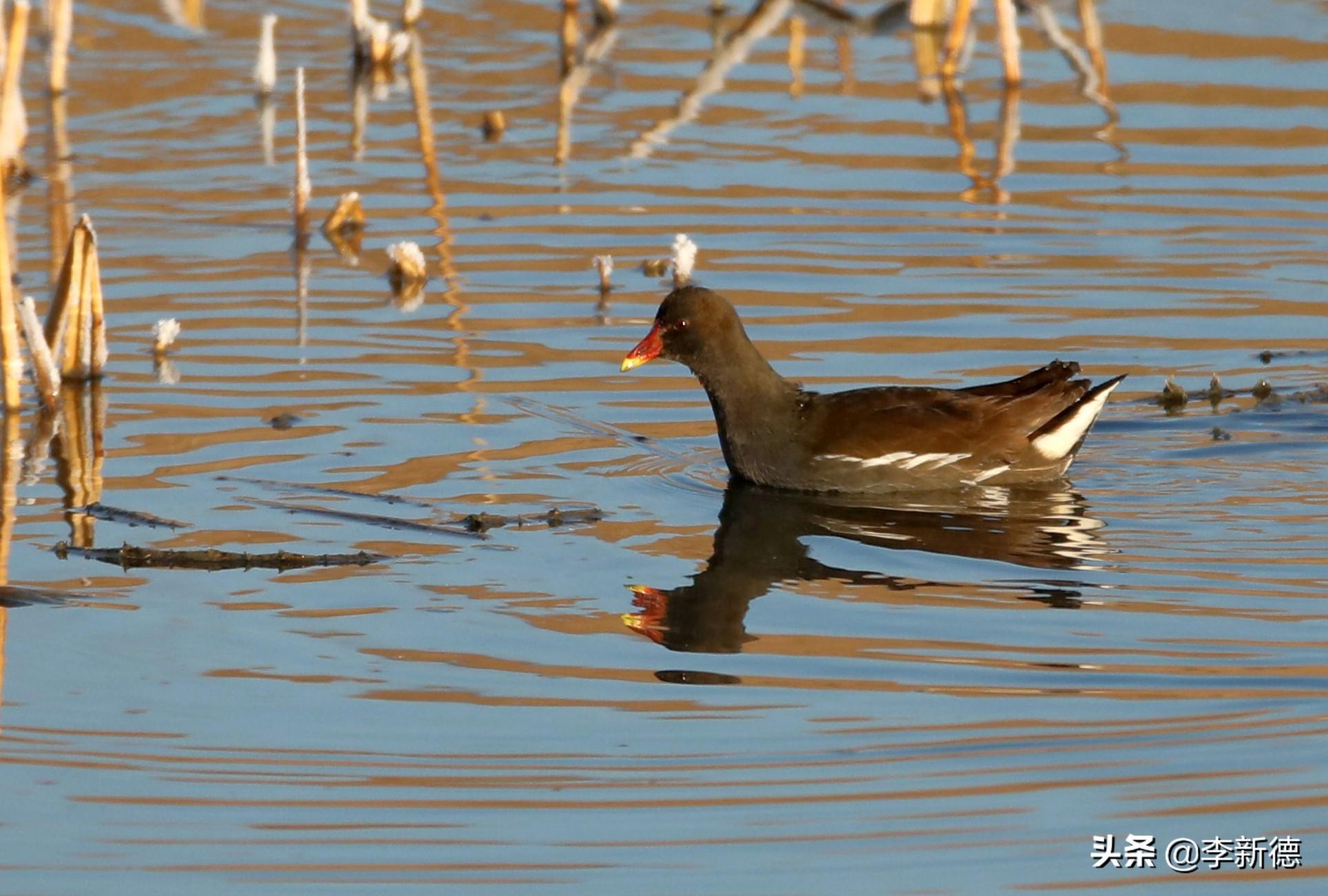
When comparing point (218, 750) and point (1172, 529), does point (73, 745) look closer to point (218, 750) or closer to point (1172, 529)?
point (218, 750)

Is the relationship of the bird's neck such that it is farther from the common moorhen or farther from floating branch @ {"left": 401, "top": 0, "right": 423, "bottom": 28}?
floating branch @ {"left": 401, "top": 0, "right": 423, "bottom": 28}

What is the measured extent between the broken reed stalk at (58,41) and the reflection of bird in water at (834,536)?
6.86 meters

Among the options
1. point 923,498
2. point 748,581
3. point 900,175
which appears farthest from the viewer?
point 900,175

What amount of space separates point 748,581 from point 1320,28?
1064 centimetres

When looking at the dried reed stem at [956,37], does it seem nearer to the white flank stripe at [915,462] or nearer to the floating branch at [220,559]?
the white flank stripe at [915,462]

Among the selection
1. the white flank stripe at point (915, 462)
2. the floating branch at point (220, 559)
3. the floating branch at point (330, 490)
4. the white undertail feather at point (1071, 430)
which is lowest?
the floating branch at point (220, 559)

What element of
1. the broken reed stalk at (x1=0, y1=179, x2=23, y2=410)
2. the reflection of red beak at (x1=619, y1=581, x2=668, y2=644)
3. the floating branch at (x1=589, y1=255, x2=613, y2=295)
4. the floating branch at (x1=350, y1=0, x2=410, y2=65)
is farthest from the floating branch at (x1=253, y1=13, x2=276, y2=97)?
the reflection of red beak at (x1=619, y1=581, x2=668, y2=644)

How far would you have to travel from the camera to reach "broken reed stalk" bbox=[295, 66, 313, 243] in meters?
10.5

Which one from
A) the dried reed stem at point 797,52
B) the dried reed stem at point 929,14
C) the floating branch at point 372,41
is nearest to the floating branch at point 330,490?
the dried reed stem at point 797,52

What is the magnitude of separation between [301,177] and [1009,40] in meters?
5.05

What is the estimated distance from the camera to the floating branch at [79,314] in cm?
876

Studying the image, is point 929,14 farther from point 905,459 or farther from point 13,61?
point 13,61


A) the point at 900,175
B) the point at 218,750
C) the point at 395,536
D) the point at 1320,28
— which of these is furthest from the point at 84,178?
the point at 1320,28

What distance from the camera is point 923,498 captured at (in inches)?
321
